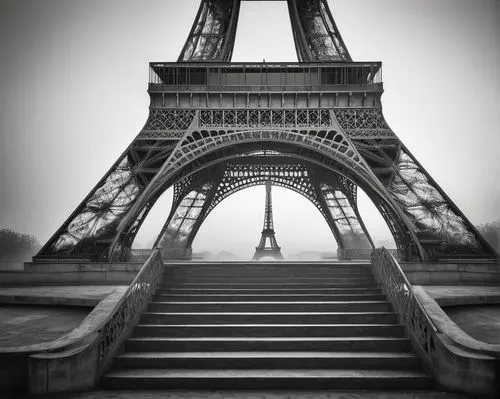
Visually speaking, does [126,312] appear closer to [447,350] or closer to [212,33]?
[447,350]

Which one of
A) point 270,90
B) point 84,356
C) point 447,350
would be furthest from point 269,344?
point 270,90

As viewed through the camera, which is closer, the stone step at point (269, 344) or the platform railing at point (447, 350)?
the platform railing at point (447, 350)

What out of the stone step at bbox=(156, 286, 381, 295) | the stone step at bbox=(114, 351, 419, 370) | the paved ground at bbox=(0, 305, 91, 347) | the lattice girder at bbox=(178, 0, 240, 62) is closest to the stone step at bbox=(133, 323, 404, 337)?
the stone step at bbox=(114, 351, 419, 370)

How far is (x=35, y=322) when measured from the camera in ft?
29.3

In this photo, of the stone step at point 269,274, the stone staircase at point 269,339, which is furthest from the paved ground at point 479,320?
the stone step at point 269,274

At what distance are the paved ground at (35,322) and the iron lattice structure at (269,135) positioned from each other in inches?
325

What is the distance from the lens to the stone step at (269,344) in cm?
775

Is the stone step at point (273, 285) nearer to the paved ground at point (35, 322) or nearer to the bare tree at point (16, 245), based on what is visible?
the paved ground at point (35, 322)

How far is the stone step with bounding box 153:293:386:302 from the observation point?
383 inches

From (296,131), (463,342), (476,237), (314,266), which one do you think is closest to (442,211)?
(476,237)

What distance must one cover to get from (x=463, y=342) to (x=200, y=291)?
546cm

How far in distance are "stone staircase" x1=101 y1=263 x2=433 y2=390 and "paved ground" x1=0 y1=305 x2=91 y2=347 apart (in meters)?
1.39

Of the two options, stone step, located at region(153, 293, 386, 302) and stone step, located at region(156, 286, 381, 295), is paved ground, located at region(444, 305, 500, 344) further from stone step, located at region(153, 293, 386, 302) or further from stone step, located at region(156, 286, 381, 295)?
stone step, located at region(156, 286, 381, 295)

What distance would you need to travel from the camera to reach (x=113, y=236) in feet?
62.2
